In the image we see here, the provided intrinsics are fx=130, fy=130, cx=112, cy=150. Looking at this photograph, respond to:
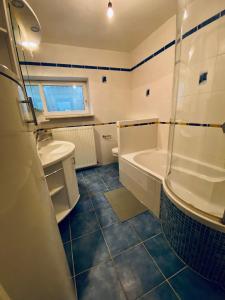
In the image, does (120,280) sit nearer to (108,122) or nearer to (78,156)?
(78,156)

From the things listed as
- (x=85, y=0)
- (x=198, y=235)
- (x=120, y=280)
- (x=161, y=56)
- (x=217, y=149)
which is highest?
(x=85, y=0)

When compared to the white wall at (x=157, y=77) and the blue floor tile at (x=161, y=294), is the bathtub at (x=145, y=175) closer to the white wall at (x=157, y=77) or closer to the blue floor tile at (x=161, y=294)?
the white wall at (x=157, y=77)

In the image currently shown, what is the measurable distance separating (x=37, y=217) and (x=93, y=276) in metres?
0.83

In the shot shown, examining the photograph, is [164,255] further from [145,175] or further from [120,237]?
[145,175]

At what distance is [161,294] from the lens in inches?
33.0

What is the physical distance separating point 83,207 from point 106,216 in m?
0.34

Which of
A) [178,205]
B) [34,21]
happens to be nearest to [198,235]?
[178,205]

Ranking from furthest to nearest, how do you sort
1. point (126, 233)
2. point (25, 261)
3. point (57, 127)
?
point (57, 127), point (126, 233), point (25, 261)

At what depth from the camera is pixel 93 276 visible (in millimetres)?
950

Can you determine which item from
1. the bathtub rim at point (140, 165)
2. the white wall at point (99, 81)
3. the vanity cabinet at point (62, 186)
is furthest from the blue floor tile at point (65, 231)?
the white wall at point (99, 81)

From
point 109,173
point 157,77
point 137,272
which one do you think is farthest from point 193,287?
point 157,77

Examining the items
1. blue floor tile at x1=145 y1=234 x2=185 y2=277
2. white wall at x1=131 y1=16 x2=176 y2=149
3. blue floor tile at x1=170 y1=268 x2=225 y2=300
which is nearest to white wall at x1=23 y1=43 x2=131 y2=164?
white wall at x1=131 y1=16 x2=176 y2=149

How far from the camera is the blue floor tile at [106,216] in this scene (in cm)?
140

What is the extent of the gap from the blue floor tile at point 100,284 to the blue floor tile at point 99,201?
0.66 meters
